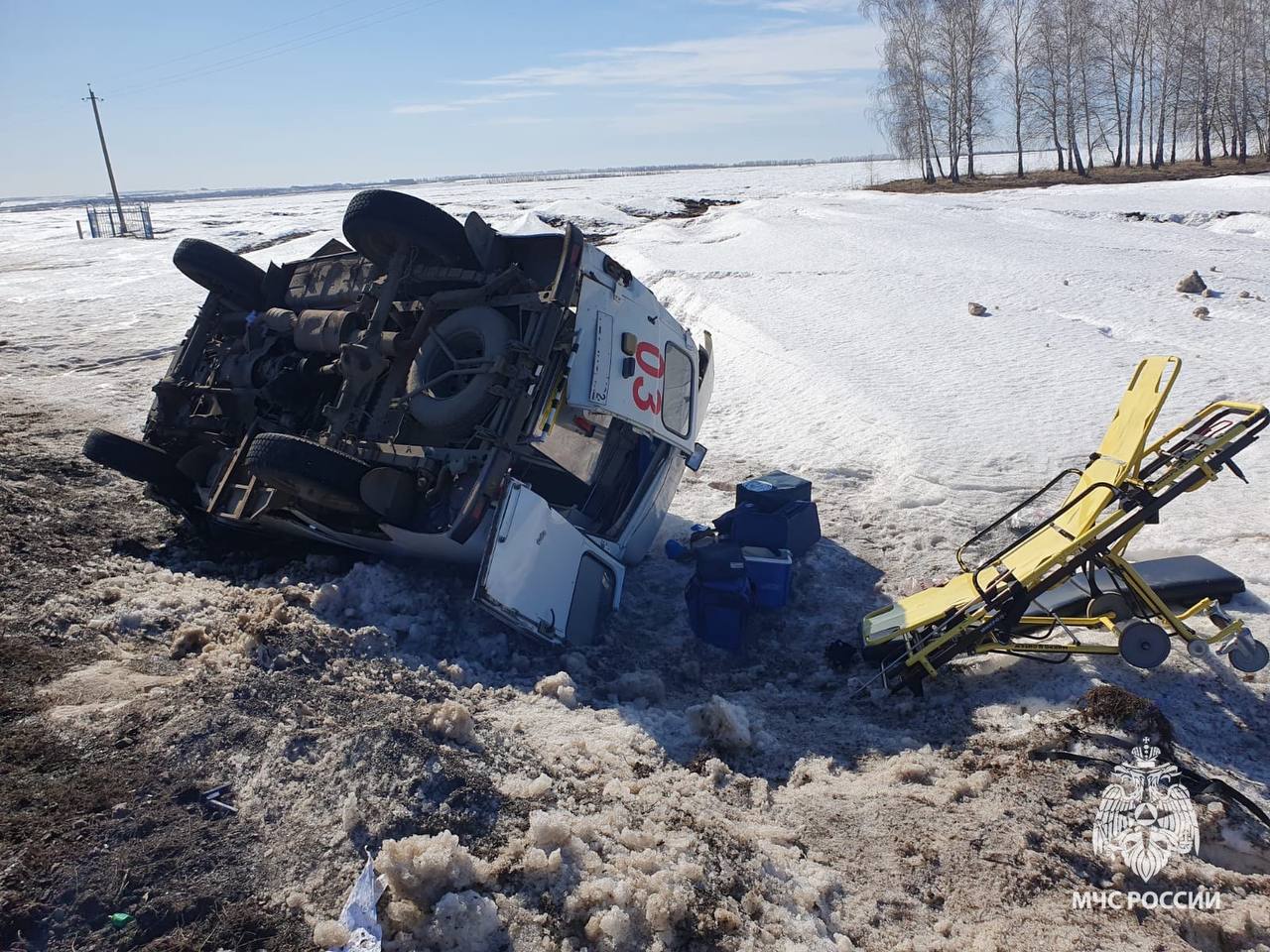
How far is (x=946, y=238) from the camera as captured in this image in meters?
18.9

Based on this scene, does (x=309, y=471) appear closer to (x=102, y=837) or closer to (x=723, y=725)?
(x=102, y=837)

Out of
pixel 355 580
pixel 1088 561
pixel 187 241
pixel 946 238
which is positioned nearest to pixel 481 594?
pixel 355 580

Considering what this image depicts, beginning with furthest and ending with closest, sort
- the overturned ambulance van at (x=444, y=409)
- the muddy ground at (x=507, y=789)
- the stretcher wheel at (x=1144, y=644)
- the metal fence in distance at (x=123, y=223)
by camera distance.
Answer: the metal fence in distance at (x=123, y=223)
the overturned ambulance van at (x=444, y=409)
the stretcher wheel at (x=1144, y=644)
the muddy ground at (x=507, y=789)

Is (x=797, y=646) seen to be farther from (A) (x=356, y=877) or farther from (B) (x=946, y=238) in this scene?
(B) (x=946, y=238)

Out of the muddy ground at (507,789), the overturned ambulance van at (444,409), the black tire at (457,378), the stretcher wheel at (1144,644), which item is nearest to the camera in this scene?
the muddy ground at (507,789)

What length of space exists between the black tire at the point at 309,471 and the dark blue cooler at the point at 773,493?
119 inches

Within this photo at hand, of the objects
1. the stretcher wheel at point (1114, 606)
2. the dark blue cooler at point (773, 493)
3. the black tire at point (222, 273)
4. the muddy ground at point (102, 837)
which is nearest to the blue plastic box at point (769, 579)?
the dark blue cooler at point (773, 493)

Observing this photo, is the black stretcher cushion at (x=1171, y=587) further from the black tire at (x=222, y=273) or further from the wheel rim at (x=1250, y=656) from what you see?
the black tire at (x=222, y=273)

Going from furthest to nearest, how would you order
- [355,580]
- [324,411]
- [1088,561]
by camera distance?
[324,411] → [355,580] → [1088,561]

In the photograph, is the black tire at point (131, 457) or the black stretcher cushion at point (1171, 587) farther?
the black tire at point (131, 457)

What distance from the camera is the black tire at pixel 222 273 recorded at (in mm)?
7344

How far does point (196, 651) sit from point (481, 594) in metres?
1.57

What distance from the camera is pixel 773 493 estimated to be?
272 inches

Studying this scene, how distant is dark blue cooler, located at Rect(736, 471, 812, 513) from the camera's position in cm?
690
